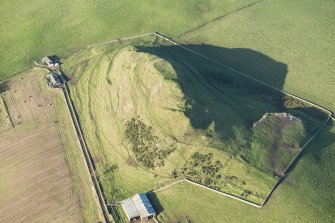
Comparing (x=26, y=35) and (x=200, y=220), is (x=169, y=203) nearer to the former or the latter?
(x=200, y=220)

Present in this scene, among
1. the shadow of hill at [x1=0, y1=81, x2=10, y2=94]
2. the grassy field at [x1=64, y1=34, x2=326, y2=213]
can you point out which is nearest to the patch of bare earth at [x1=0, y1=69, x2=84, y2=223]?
the shadow of hill at [x1=0, y1=81, x2=10, y2=94]

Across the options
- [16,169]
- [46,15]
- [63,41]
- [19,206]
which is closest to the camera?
[19,206]

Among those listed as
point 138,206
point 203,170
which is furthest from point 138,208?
point 203,170

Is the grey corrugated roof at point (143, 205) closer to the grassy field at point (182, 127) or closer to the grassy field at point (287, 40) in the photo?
the grassy field at point (182, 127)

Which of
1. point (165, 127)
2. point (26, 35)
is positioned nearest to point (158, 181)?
point (165, 127)

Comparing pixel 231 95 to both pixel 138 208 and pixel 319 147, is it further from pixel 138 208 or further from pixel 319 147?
pixel 138 208

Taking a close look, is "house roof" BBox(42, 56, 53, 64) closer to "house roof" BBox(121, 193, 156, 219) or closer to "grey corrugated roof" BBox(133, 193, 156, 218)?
"house roof" BBox(121, 193, 156, 219)
